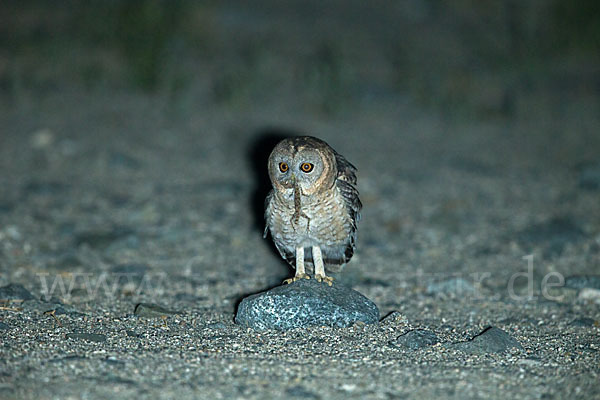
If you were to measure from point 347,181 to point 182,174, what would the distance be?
4310mm

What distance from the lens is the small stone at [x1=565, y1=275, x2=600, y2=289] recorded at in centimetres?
627

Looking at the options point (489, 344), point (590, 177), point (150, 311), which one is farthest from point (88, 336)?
point (590, 177)

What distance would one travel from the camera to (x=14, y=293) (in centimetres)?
561

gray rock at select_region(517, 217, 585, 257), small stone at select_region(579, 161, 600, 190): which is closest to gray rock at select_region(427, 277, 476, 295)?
gray rock at select_region(517, 217, 585, 257)

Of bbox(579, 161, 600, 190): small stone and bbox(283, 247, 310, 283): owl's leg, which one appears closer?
bbox(283, 247, 310, 283): owl's leg

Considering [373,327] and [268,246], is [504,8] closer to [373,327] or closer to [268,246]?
[268,246]

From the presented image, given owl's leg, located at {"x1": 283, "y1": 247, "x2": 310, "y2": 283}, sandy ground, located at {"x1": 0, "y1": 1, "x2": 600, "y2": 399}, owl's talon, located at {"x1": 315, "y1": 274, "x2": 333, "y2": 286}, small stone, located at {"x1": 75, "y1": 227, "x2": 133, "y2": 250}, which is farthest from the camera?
small stone, located at {"x1": 75, "y1": 227, "x2": 133, "y2": 250}

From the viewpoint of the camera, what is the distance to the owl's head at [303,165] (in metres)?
4.91

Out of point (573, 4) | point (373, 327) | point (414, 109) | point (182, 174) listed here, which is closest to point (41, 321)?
point (373, 327)

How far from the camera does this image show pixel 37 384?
389 centimetres

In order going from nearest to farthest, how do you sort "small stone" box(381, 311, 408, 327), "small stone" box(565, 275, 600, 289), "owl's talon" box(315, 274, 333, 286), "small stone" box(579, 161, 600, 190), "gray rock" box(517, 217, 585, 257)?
1. "small stone" box(381, 311, 408, 327)
2. "owl's talon" box(315, 274, 333, 286)
3. "small stone" box(565, 275, 600, 289)
4. "gray rock" box(517, 217, 585, 257)
5. "small stone" box(579, 161, 600, 190)

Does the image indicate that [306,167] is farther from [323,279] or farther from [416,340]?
[416,340]

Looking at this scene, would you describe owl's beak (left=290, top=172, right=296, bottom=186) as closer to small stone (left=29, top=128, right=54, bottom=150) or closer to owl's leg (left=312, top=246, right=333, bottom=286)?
owl's leg (left=312, top=246, right=333, bottom=286)

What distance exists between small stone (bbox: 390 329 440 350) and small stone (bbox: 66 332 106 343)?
1878 millimetres
